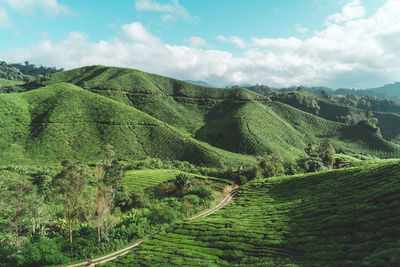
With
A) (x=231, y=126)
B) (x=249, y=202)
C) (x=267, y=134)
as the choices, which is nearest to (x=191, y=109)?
(x=231, y=126)

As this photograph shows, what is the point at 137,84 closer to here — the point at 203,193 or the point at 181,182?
the point at 181,182

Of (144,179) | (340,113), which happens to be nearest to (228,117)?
(144,179)

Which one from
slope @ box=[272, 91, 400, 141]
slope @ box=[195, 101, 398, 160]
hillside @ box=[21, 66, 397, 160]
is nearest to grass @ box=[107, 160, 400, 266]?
slope @ box=[195, 101, 398, 160]

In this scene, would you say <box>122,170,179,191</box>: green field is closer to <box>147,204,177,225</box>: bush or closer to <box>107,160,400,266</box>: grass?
<box>147,204,177,225</box>: bush

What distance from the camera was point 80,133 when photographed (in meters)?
84.2

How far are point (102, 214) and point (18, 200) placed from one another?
10.3 m

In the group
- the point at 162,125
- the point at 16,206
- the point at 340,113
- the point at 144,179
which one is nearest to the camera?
the point at 16,206

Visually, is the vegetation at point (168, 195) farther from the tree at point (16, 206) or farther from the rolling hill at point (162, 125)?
the rolling hill at point (162, 125)

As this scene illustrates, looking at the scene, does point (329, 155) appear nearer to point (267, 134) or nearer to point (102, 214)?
point (267, 134)

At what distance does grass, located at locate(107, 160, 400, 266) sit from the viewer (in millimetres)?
15883

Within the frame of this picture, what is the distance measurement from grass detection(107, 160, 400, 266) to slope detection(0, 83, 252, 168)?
49702 millimetres

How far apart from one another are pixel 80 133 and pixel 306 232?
8995cm

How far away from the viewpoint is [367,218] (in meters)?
→ 18.5

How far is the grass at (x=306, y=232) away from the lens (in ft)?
52.1
